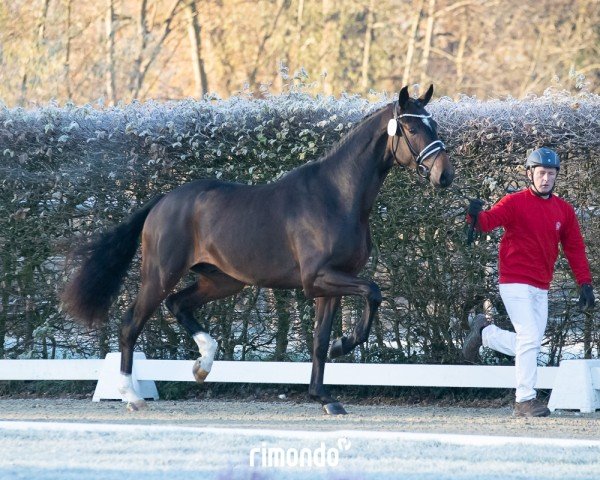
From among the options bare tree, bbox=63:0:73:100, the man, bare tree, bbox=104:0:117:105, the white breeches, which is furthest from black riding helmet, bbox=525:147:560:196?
bare tree, bbox=104:0:117:105

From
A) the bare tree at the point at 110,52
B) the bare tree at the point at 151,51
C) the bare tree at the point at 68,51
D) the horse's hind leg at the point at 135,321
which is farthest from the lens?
the bare tree at the point at 151,51

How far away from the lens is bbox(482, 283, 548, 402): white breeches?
7.45m

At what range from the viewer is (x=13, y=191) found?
9.30m

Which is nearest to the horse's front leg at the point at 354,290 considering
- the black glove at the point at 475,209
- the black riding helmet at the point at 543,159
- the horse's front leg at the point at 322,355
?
the horse's front leg at the point at 322,355

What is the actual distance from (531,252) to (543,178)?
1.63 feet

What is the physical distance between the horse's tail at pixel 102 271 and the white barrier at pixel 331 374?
0.42 m

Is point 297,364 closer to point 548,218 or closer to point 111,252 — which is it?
point 111,252

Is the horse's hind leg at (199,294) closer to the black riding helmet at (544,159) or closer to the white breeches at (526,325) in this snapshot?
the white breeches at (526,325)

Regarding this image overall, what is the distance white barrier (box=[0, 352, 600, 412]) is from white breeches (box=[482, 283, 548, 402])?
55 centimetres

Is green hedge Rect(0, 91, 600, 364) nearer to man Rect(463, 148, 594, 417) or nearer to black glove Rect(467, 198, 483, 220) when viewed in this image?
man Rect(463, 148, 594, 417)

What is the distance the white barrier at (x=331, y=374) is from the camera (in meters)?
7.96

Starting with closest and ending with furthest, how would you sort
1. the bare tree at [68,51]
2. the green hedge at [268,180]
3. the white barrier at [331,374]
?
the white barrier at [331,374] < the green hedge at [268,180] < the bare tree at [68,51]

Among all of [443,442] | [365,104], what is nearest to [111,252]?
[365,104]

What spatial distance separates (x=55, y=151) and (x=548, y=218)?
4094 mm
